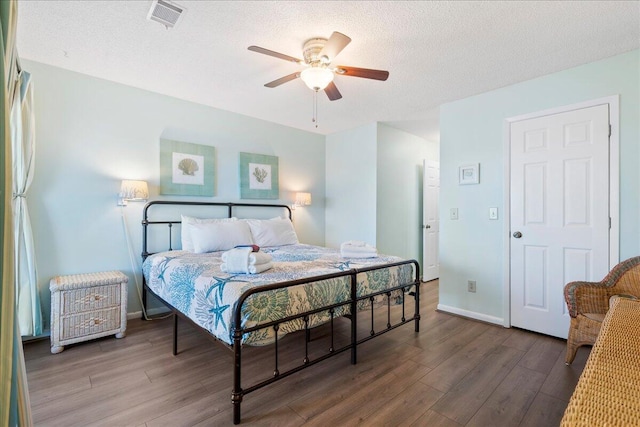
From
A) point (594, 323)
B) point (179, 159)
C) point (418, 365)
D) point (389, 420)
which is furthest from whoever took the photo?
point (179, 159)

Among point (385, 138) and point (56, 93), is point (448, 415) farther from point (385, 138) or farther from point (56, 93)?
point (56, 93)

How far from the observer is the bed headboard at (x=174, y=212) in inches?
132

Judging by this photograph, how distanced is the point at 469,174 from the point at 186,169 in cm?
340

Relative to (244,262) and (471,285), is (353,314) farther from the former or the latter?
(471,285)

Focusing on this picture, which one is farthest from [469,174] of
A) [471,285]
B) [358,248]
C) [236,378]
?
[236,378]

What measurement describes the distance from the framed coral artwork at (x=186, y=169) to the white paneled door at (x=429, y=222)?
350 centimetres

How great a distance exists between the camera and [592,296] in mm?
2254

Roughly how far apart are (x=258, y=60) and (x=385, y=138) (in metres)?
2.55

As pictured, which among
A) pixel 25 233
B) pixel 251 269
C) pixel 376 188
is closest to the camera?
pixel 251 269

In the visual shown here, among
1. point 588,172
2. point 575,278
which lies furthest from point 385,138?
point 575,278

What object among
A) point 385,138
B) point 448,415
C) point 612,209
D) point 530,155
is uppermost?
point 385,138

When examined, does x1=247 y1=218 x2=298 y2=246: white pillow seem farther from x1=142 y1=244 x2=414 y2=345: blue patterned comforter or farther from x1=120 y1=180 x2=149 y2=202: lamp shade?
x1=120 y1=180 x2=149 y2=202: lamp shade

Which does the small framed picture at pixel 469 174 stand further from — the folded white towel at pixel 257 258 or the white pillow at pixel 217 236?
the white pillow at pixel 217 236

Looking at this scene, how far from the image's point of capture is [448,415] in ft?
5.74
